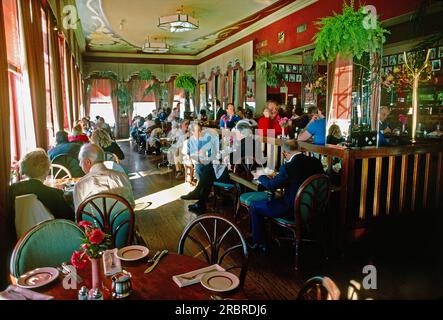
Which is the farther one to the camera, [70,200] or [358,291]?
[70,200]

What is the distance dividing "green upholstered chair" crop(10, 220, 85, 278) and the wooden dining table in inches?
10.6

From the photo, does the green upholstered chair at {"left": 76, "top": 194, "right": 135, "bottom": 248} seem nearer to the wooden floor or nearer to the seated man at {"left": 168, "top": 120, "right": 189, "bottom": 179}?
the wooden floor

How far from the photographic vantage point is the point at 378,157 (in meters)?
3.84

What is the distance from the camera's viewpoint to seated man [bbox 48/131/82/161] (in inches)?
191

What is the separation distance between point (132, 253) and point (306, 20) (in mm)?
6627

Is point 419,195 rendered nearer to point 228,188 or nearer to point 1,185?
point 228,188

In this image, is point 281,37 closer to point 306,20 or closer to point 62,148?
point 306,20

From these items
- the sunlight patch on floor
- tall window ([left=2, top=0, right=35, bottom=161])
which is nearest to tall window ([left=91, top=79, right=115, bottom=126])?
the sunlight patch on floor

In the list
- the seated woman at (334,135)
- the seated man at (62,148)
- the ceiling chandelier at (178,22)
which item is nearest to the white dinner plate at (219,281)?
the seated woman at (334,135)

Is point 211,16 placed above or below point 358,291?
A: above

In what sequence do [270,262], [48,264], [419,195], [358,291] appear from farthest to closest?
1. [419,195]
2. [270,262]
3. [358,291]
4. [48,264]

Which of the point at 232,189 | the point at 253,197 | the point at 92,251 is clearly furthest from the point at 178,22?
the point at 92,251
